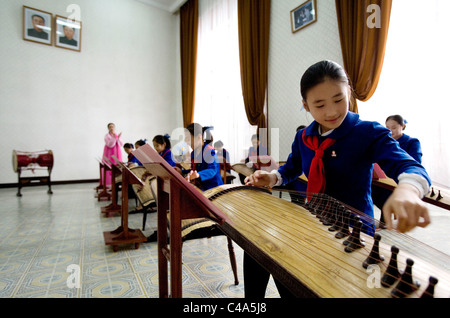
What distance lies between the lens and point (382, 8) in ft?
11.3

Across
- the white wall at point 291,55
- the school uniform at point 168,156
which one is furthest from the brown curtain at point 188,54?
the school uniform at point 168,156

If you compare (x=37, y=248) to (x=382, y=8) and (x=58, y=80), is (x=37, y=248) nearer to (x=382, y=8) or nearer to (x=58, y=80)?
(x=382, y=8)

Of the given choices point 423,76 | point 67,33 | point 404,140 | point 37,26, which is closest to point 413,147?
point 404,140

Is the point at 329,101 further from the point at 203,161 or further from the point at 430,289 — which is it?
the point at 203,161

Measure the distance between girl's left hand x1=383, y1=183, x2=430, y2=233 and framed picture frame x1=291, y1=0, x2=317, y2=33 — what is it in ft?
15.0

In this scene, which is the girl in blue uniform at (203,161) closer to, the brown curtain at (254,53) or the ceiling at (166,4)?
the brown curtain at (254,53)

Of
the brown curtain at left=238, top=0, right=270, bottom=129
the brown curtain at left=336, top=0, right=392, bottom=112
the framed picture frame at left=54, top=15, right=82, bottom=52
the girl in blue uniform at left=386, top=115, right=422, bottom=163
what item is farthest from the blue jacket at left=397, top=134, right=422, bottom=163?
the framed picture frame at left=54, top=15, right=82, bottom=52

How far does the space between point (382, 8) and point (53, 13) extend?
7.80 metres

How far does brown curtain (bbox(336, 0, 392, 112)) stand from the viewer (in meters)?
3.49

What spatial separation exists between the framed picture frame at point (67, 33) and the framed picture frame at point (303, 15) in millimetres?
6017

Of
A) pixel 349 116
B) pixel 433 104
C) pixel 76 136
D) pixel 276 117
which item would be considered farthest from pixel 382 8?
pixel 76 136

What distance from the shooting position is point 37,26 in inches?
280

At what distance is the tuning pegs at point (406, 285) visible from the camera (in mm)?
485

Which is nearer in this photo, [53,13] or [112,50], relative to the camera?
[53,13]
